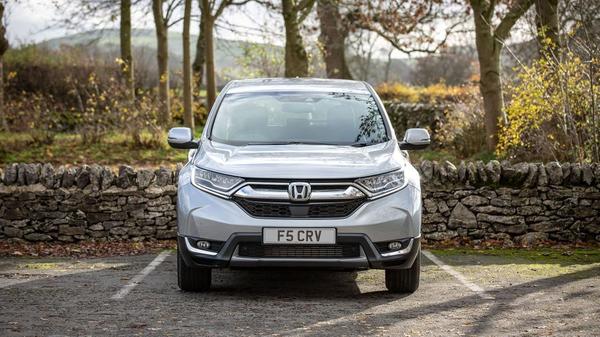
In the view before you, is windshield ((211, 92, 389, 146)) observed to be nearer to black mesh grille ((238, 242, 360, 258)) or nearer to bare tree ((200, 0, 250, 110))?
black mesh grille ((238, 242, 360, 258))

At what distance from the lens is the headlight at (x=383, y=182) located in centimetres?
785

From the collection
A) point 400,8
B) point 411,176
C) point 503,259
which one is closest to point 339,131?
point 411,176

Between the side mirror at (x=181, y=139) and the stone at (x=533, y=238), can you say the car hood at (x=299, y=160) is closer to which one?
the side mirror at (x=181, y=139)

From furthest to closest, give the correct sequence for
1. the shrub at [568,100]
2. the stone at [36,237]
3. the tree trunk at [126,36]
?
the tree trunk at [126,36]
the shrub at [568,100]
the stone at [36,237]

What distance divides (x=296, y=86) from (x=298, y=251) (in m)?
2.24

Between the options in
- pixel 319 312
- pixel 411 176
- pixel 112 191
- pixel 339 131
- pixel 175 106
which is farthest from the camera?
pixel 175 106

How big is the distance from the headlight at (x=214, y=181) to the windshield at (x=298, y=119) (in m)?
0.72

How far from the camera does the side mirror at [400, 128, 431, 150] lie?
8.91 meters

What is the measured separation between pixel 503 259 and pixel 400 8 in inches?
511

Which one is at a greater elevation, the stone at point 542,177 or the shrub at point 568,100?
the shrub at point 568,100

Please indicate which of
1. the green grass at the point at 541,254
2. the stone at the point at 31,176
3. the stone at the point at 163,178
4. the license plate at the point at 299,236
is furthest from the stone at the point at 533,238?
the stone at the point at 31,176

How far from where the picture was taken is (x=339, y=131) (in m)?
8.88

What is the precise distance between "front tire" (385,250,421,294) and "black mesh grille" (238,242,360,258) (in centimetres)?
73

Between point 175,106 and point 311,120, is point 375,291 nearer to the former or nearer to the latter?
point 311,120
